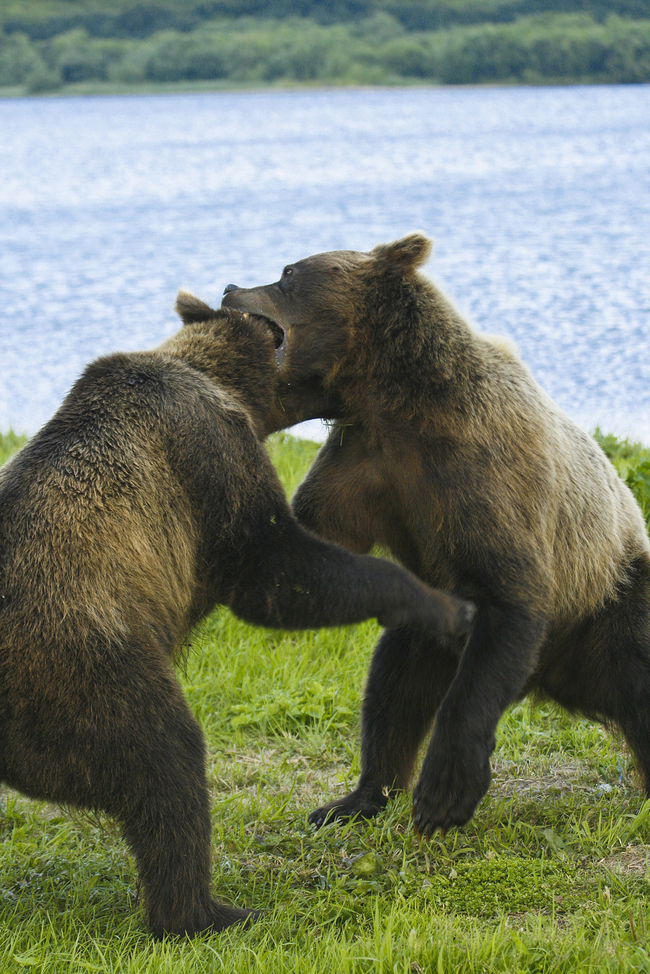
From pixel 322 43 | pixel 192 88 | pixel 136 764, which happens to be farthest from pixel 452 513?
pixel 192 88

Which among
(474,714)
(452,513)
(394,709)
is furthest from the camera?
(394,709)

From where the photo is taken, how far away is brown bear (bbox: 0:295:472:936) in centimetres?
318

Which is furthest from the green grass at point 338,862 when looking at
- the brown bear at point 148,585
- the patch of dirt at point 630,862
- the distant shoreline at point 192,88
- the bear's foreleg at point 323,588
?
the distant shoreline at point 192,88

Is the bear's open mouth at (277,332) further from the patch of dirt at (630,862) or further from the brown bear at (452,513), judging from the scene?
the patch of dirt at (630,862)

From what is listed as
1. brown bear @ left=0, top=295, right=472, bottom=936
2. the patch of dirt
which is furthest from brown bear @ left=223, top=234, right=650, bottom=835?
the patch of dirt

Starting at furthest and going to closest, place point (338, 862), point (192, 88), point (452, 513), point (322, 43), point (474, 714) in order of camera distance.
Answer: point (192, 88) → point (322, 43) → point (338, 862) → point (452, 513) → point (474, 714)

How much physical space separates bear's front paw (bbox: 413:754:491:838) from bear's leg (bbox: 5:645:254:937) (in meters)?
0.74

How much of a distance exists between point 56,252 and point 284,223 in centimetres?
416

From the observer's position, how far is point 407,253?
4.04 meters

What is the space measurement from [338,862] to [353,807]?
403 millimetres

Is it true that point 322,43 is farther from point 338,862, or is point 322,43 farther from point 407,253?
point 338,862

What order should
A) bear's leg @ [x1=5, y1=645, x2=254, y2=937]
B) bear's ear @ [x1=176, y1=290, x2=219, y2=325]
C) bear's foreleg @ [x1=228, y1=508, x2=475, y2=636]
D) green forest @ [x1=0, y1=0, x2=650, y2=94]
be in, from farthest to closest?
1. green forest @ [x1=0, y1=0, x2=650, y2=94]
2. bear's ear @ [x1=176, y1=290, x2=219, y2=325]
3. bear's foreleg @ [x1=228, y1=508, x2=475, y2=636]
4. bear's leg @ [x1=5, y1=645, x2=254, y2=937]

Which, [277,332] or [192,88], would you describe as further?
[192,88]

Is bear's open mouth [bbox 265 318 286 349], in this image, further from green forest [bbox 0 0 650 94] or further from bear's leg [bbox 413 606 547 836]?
green forest [bbox 0 0 650 94]
